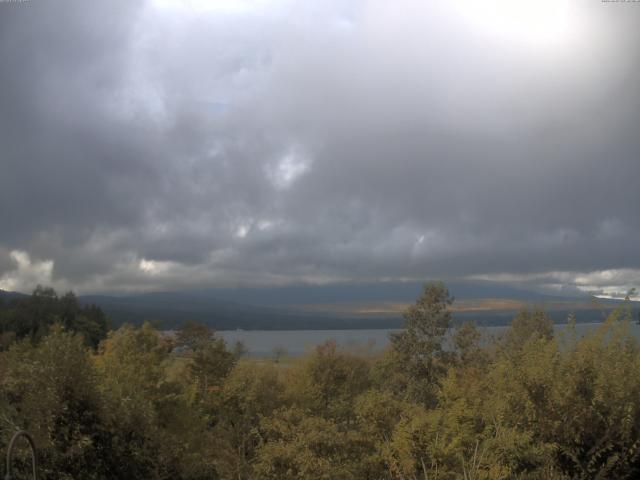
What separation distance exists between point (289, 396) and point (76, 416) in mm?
18143

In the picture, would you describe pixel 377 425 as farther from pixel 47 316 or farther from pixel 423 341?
pixel 47 316

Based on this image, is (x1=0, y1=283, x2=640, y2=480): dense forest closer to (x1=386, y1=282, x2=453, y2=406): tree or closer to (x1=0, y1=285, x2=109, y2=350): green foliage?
(x1=386, y1=282, x2=453, y2=406): tree

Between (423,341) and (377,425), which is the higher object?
(423,341)

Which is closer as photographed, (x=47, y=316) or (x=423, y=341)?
(x=423, y=341)

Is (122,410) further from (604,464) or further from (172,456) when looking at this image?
(604,464)

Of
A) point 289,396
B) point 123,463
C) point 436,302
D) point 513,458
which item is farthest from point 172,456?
point 436,302

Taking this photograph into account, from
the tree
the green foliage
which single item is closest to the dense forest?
the tree

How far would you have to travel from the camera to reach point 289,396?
100 feet

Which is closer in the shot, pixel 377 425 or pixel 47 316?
pixel 377 425

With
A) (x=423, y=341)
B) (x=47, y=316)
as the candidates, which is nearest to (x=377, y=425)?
(x=423, y=341)

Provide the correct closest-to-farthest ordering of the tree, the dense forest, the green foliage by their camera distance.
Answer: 1. the dense forest
2. the tree
3. the green foliage

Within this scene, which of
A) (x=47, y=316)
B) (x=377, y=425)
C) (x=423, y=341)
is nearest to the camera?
(x=377, y=425)

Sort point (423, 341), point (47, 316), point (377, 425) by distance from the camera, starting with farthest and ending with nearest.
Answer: point (47, 316)
point (423, 341)
point (377, 425)

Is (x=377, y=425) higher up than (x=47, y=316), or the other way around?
(x=47, y=316)
